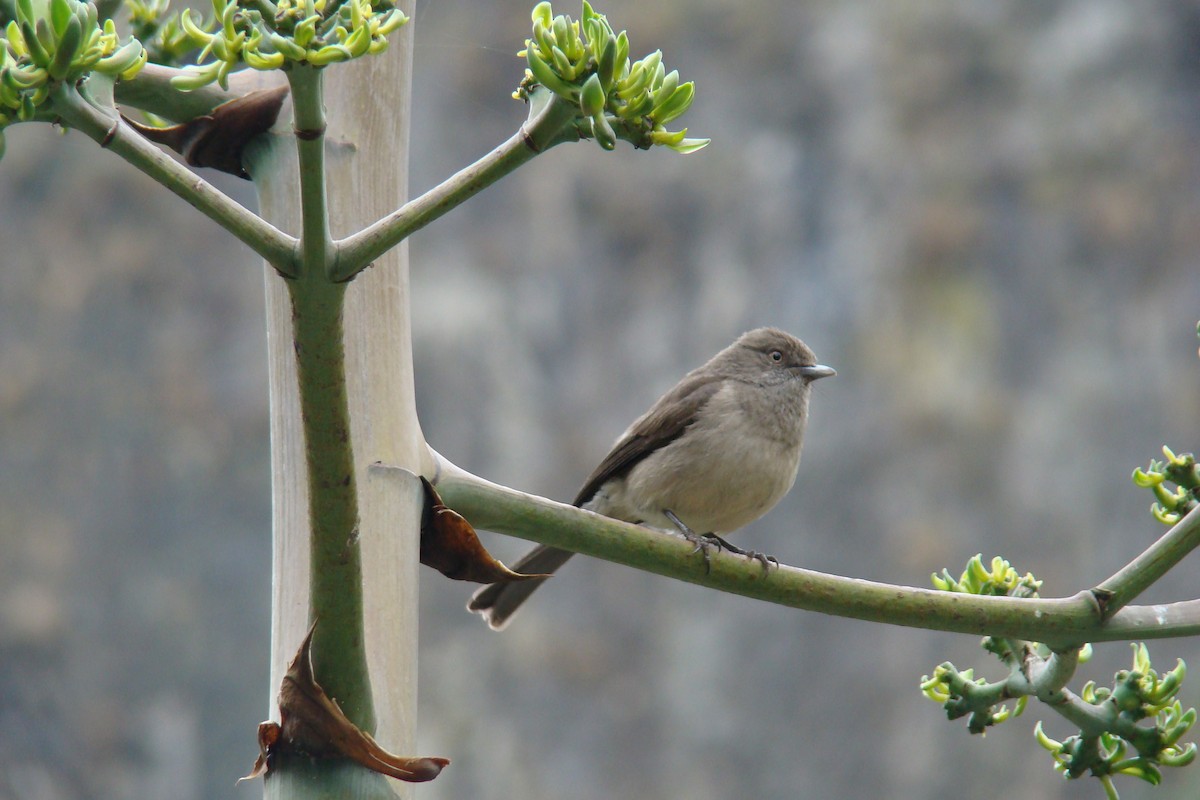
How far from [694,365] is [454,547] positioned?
61.2ft

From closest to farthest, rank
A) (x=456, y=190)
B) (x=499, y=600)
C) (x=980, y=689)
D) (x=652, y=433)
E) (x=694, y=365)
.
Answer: (x=456, y=190)
(x=980, y=689)
(x=499, y=600)
(x=652, y=433)
(x=694, y=365)

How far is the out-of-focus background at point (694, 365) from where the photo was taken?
65.1ft

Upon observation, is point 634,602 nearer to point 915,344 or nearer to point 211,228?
point 915,344

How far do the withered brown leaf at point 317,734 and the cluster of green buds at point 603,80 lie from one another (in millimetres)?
885

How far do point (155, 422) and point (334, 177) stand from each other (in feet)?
68.5

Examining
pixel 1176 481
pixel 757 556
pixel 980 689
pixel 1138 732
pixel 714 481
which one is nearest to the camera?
pixel 1176 481

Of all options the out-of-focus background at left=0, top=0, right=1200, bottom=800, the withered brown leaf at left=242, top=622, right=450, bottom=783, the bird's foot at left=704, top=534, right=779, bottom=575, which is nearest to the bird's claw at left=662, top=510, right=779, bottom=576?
the bird's foot at left=704, top=534, right=779, bottom=575

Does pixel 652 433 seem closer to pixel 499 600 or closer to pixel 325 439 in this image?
pixel 499 600

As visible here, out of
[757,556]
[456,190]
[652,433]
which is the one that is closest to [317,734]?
[456,190]

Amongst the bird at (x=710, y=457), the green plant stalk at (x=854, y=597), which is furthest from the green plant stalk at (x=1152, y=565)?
the bird at (x=710, y=457)

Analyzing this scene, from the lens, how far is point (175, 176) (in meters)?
1.84

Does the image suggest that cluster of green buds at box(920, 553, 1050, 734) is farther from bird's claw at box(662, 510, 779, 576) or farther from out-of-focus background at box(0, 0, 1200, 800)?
out-of-focus background at box(0, 0, 1200, 800)

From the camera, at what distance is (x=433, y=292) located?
22875 mm

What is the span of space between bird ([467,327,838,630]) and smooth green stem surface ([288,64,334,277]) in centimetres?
281
